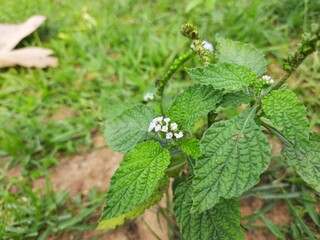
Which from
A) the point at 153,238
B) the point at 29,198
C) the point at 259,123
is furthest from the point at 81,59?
the point at 259,123

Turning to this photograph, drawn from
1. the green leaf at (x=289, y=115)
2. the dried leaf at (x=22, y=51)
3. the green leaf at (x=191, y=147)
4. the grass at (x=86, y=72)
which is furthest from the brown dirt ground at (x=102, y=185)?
the dried leaf at (x=22, y=51)

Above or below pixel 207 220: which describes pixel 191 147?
above

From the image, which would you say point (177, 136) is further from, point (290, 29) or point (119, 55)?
point (290, 29)

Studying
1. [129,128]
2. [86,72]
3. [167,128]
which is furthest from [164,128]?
[86,72]

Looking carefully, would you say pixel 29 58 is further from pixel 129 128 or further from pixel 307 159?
pixel 307 159

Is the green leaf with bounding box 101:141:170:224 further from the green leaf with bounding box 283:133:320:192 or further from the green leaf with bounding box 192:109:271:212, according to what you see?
the green leaf with bounding box 283:133:320:192

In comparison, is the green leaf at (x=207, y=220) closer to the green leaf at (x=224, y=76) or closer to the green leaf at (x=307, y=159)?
the green leaf at (x=307, y=159)
